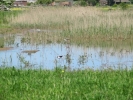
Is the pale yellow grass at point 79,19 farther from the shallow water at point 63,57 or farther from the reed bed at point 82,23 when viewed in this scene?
the shallow water at point 63,57

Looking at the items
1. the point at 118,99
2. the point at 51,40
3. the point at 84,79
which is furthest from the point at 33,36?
the point at 118,99

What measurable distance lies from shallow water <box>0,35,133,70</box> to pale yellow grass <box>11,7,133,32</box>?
230 cm

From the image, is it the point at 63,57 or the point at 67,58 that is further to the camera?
the point at 63,57

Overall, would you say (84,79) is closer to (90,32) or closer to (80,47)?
(80,47)

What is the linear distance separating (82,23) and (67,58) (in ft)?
A: 21.3

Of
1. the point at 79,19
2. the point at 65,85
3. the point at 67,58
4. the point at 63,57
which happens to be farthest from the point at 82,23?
the point at 65,85

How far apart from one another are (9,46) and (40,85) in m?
8.06

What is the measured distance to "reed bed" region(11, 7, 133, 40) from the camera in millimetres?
15625

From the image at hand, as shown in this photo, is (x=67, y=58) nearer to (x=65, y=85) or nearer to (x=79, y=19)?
(x=65, y=85)

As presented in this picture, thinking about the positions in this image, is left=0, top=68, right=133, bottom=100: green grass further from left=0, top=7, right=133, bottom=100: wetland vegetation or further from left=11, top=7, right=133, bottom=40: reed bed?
left=11, top=7, right=133, bottom=40: reed bed

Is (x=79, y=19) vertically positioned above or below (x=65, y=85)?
below

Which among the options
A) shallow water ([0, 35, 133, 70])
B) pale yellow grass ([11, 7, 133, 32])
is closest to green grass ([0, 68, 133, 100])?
shallow water ([0, 35, 133, 70])

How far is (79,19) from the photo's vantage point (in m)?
18.7

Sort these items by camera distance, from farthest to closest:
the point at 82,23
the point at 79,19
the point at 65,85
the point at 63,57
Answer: the point at 79,19
the point at 82,23
the point at 63,57
the point at 65,85
